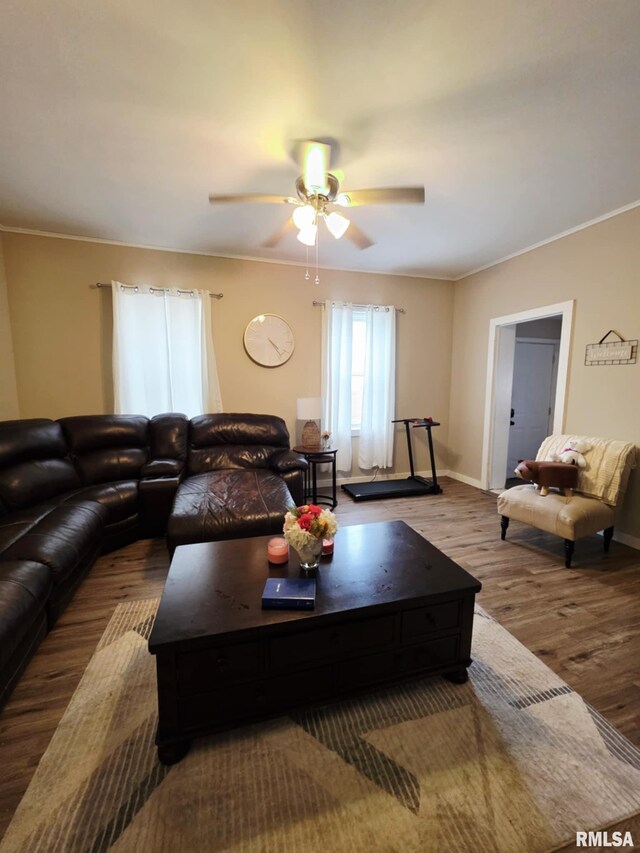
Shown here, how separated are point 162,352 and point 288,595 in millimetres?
3095

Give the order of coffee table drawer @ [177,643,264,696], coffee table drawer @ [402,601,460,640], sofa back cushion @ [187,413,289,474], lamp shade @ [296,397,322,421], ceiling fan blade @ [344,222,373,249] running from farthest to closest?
1. lamp shade @ [296,397,322,421]
2. sofa back cushion @ [187,413,289,474]
3. ceiling fan blade @ [344,222,373,249]
4. coffee table drawer @ [402,601,460,640]
5. coffee table drawer @ [177,643,264,696]

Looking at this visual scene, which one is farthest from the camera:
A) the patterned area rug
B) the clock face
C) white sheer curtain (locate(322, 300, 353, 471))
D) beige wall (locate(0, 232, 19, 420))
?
white sheer curtain (locate(322, 300, 353, 471))

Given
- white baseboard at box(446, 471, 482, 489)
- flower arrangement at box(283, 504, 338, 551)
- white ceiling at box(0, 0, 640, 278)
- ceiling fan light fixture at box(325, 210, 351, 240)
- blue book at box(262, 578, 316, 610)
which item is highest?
white ceiling at box(0, 0, 640, 278)

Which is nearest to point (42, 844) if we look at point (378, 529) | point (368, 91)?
point (378, 529)

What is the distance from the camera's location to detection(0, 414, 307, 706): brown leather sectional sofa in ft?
5.42

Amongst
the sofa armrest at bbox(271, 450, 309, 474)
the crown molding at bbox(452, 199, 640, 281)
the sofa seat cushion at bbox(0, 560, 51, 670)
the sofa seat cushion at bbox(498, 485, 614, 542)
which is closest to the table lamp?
the sofa armrest at bbox(271, 450, 309, 474)

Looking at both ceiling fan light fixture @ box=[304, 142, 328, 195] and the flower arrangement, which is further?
ceiling fan light fixture @ box=[304, 142, 328, 195]

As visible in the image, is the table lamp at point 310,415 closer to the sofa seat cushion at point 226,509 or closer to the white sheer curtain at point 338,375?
the white sheer curtain at point 338,375

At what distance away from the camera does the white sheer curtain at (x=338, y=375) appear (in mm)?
4070

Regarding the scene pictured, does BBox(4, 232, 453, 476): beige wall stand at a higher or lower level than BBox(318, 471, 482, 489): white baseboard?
higher

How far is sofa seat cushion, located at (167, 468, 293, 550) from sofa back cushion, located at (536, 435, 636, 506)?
2.36 m

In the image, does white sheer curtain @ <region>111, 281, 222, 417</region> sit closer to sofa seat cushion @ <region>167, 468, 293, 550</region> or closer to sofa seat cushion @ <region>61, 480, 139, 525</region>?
sofa seat cushion @ <region>61, 480, 139, 525</region>

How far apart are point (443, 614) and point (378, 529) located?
0.60 m

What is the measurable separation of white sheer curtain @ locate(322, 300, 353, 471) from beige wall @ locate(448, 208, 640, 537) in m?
1.75
